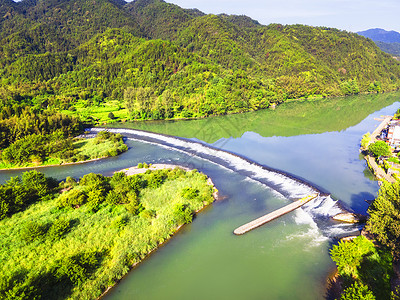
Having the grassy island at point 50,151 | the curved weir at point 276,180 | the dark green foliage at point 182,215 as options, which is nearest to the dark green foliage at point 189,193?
the dark green foliage at point 182,215

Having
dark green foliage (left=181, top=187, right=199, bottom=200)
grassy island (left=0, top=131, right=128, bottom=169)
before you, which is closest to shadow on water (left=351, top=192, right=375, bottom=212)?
dark green foliage (left=181, top=187, right=199, bottom=200)

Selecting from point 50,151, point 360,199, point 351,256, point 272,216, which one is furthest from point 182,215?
point 50,151

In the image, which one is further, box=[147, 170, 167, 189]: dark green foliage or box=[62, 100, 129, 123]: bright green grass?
box=[62, 100, 129, 123]: bright green grass

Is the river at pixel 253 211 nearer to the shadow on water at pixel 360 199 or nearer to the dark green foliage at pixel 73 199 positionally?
the shadow on water at pixel 360 199

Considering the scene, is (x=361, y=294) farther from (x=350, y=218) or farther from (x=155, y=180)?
(x=155, y=180)

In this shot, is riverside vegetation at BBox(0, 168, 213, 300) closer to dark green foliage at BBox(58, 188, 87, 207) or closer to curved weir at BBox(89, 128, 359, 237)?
dark green foliage at BBox(58, 188, 87, 207)

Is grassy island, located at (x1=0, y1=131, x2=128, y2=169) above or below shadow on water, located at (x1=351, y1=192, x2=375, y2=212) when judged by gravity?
above
